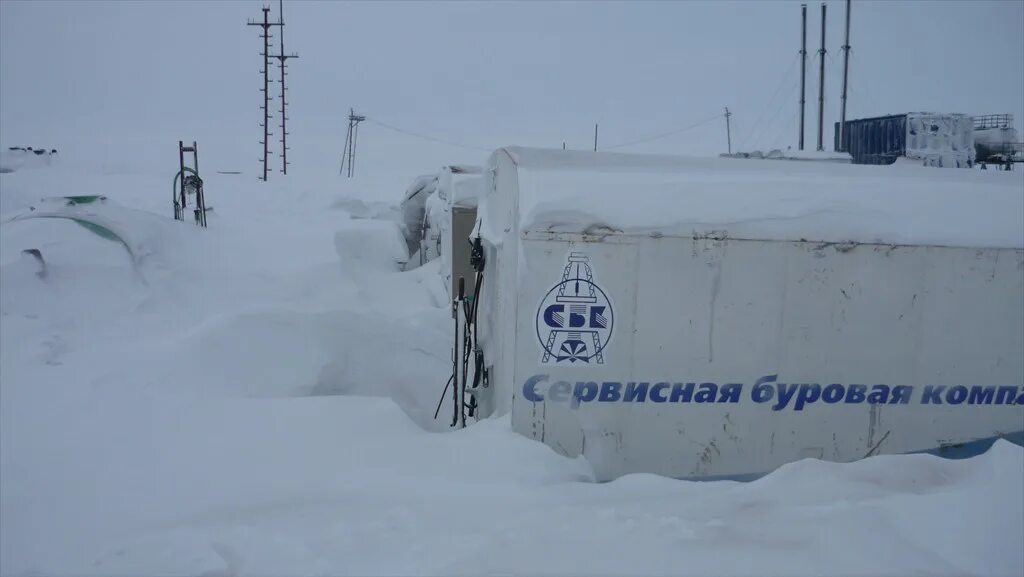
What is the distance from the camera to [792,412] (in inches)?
211

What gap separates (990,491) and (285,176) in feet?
109

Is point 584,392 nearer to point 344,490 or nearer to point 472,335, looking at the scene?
point 344,490

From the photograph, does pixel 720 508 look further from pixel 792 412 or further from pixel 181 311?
pixel 181 311

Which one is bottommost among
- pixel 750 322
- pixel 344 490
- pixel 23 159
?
pixel 344 490

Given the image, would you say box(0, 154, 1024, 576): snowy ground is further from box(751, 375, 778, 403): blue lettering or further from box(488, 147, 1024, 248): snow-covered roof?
box(488, 147, 1024, 248): snow-covered roof

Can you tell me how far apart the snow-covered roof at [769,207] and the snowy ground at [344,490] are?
152 cm

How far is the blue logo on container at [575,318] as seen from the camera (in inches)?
201

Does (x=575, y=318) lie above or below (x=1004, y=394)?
above

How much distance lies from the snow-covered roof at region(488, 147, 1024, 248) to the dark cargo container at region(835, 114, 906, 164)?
20852 mm

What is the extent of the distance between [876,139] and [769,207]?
2412cm

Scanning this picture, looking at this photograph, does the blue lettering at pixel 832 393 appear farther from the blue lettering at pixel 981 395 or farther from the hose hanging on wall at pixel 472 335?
the hose hanging on wall at pixel 472 335

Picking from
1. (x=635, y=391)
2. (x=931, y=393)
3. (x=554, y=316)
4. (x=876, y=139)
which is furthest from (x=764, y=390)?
(x=876, y=139)

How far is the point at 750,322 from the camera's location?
17.3 feet

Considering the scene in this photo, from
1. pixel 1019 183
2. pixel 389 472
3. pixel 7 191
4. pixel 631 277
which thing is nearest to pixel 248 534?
pixel 389 472
